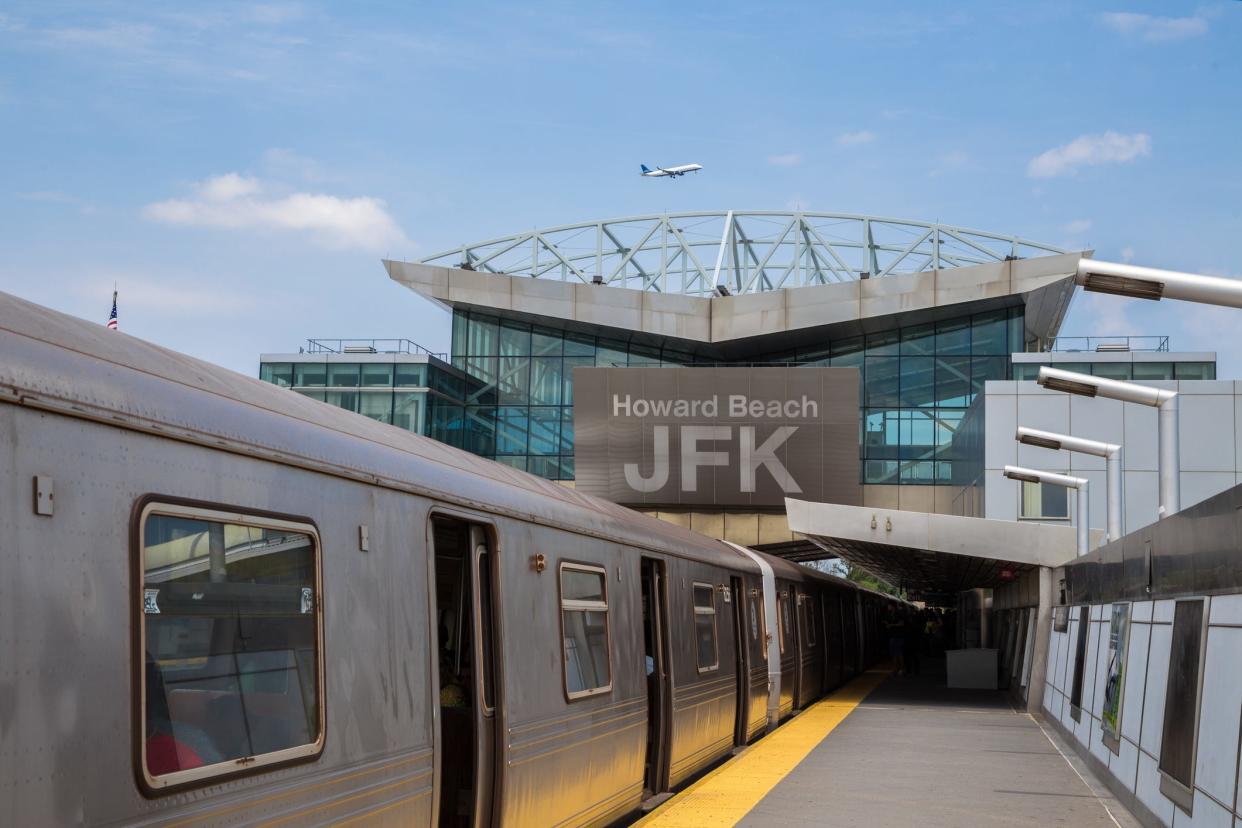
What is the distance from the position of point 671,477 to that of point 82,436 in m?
42.6

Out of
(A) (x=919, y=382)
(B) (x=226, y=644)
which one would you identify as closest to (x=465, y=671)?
(B) (x=226, y=644)

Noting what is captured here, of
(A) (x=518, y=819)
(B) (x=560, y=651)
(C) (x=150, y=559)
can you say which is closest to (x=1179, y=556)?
(B) (x=560, y=651)

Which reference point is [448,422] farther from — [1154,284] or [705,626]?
[1154,284]

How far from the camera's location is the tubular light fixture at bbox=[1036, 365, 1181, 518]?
14664 millimetres

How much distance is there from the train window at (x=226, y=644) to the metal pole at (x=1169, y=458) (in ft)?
36.4

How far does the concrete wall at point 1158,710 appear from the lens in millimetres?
7352

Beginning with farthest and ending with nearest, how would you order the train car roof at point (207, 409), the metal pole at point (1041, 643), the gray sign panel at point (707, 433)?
the gray sign panel at point (707, 433) → the metal pole at point (1041, 643) → the train car roof at point (207, 409)

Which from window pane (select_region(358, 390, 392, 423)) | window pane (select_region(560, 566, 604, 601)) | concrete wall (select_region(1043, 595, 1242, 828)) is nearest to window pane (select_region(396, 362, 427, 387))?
window pane (select_region(358, 390, 392, 423))

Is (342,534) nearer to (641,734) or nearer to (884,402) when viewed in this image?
(641,734)

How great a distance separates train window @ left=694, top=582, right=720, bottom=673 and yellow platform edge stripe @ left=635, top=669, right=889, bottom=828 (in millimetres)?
1135

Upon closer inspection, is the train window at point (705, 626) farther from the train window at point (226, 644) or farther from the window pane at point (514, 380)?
the window pane at point (514, 380)

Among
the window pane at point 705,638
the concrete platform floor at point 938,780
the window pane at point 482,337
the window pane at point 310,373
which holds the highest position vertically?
the window pane at point 482,337

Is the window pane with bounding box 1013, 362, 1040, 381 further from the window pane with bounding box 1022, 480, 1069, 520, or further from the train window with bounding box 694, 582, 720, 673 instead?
the train window with bounding box 694, 582, 720, 673

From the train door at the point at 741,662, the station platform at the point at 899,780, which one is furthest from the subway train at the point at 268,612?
the train door at the point at 741,662
